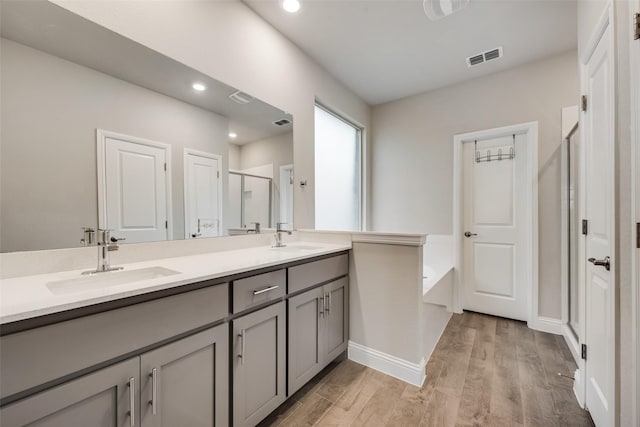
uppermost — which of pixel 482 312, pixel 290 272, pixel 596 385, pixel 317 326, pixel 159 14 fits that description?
pixel 159 14

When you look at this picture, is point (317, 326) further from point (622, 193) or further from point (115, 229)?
point (622, 193)

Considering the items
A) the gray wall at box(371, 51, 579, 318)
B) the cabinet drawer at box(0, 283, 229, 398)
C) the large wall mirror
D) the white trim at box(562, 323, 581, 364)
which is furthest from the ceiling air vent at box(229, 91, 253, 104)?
the white trim at box(562, 323, 581, 364)

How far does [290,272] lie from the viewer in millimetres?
1527

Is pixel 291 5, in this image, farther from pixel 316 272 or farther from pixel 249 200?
pixel 316 272

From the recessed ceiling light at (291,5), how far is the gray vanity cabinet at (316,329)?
7.10 ft

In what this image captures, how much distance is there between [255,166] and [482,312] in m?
3.03

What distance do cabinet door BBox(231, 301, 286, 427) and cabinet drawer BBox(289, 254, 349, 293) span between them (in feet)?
0.53

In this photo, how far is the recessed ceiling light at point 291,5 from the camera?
1978 mm

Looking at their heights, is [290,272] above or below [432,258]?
above

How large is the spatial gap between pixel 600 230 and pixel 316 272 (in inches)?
60.6

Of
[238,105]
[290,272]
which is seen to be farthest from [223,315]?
[238,105]

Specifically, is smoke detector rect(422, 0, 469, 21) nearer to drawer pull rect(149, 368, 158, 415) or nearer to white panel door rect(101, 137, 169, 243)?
white panel door rect(101, 137, 169, 243)

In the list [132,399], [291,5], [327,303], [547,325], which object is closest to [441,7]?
[291,5]

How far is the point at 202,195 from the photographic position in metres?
1.74
